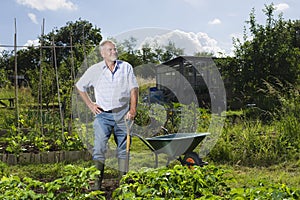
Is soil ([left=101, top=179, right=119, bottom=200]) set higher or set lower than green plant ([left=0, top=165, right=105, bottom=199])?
lower

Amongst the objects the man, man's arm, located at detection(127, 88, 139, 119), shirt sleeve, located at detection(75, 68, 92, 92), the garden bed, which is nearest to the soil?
the man

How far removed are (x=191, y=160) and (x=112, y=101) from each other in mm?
907

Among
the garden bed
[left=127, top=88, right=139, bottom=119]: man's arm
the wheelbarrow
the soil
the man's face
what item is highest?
the man's face

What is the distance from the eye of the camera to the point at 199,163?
338 cm

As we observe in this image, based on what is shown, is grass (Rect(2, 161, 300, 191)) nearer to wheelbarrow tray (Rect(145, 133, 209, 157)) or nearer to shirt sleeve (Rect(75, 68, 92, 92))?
wheelbarrow tray (Rect(145, 133, 209, 157))

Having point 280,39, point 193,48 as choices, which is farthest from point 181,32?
point 280,39

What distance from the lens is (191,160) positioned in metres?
3.45

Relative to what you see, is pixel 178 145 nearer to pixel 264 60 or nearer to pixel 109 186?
pixel 109 186

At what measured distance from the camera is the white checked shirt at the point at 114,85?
3285 mm

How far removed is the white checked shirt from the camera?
10.8 ft

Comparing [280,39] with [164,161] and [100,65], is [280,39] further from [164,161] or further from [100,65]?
[100,65]

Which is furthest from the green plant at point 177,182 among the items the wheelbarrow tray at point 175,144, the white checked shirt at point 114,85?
the white checked shirt at point 114,85

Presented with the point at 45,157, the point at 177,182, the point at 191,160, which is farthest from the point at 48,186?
the point at 45,157

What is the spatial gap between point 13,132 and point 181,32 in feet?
8.56
